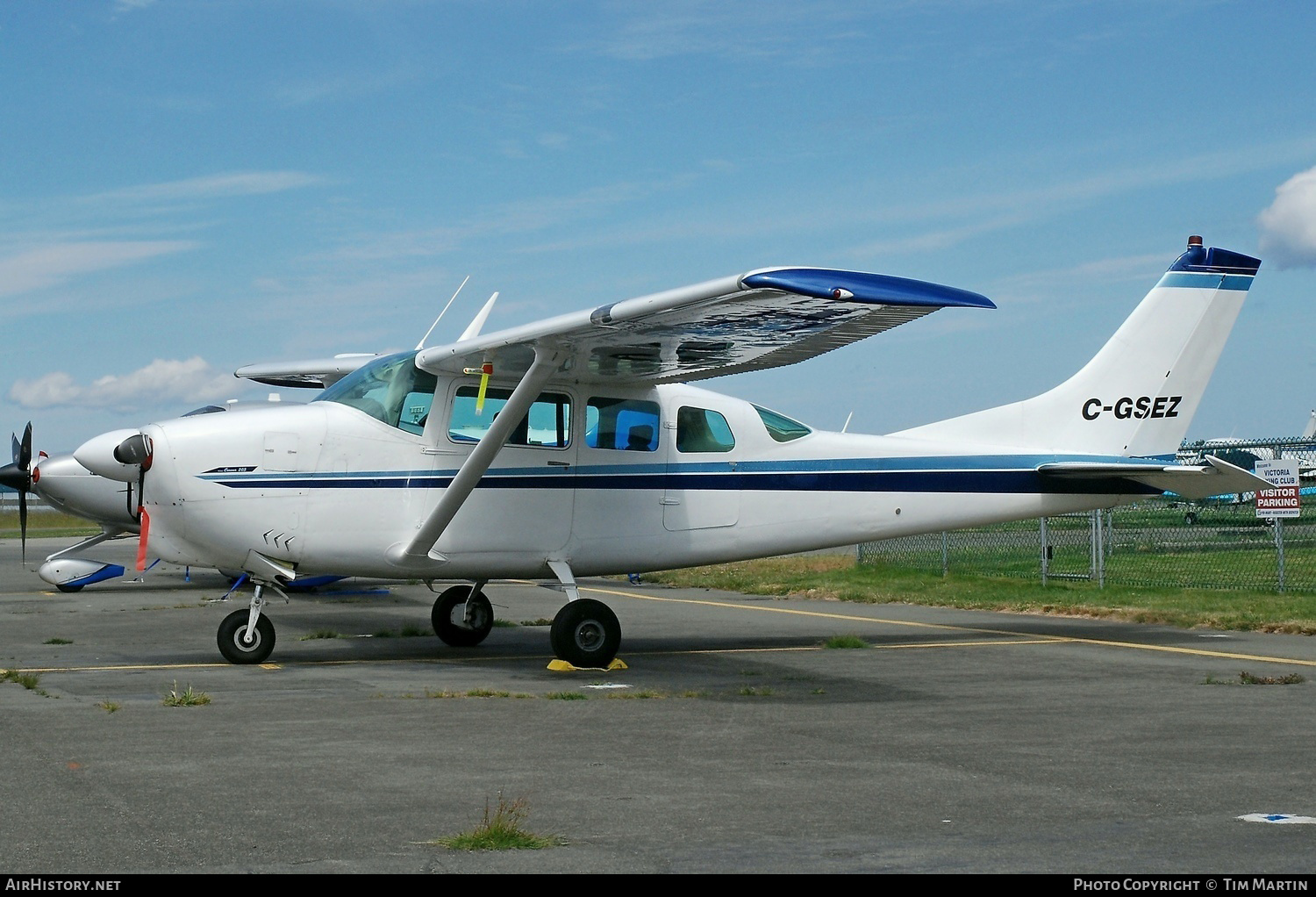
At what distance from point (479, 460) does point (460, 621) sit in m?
2.98

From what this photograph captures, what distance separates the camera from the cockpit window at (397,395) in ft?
37.1

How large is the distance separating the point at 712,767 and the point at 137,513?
6059 millimetres

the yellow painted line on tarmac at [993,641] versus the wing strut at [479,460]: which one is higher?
the wing strut at [479,460]

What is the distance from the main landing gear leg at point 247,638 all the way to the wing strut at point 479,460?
4.08 feet

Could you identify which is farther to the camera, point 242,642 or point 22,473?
point 22,473

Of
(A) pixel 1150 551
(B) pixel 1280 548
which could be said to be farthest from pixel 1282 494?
(A) pixel 1150 551

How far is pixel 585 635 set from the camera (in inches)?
441

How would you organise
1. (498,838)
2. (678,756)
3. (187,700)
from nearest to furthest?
(498,838) < (678,756) < (187,700)

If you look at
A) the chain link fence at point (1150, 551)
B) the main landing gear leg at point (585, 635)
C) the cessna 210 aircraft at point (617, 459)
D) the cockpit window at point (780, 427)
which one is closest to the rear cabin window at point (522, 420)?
the cessna 210 aircraft at point (617, 459)

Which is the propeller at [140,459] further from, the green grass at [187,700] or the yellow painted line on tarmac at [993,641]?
the yellow painted line on tarmac at [993,641]

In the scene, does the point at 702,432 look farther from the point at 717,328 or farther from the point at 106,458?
the point at 106,458

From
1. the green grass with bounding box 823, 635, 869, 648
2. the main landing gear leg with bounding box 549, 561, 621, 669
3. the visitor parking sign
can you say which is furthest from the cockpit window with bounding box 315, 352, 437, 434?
the visitor parking sign

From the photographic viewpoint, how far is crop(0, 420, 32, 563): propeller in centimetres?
1509

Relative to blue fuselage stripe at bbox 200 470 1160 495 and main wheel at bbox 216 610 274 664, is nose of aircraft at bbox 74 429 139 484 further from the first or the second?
main wheel at bbox 216 610 274 664
